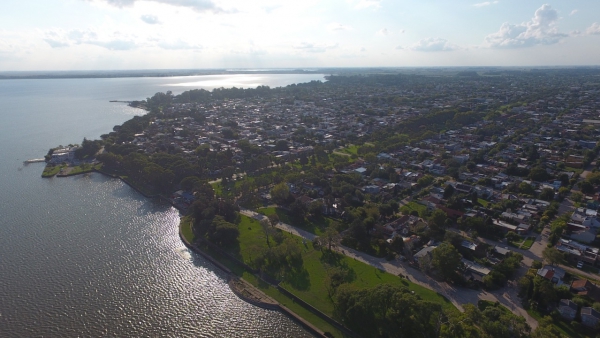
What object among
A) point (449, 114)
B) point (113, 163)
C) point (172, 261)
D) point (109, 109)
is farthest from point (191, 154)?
point (109, 109)

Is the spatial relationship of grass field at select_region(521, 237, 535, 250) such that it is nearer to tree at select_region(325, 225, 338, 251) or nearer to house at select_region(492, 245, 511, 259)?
house at select_region(492, 245, 511, 259)

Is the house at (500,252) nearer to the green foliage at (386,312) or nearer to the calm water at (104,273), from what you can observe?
the green foliage at (386,312)

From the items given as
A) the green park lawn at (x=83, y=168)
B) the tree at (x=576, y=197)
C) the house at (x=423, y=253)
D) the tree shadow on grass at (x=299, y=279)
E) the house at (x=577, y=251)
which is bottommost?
the tree shadow on grass at (x=299, y=279)

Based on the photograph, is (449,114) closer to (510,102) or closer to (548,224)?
(510,102)

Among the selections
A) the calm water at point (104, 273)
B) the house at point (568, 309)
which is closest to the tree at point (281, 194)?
the calm water at point (104, 273)

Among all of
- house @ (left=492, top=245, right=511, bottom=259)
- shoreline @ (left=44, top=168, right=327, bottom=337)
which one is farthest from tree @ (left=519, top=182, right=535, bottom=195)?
shoreline @ (left=44, top=168, right=327, bottom=337)

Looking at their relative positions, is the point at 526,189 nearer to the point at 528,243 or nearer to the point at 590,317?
the point at 528,243

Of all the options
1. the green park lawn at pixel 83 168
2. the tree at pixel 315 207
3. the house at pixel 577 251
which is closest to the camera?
the house at pixel 577 251
